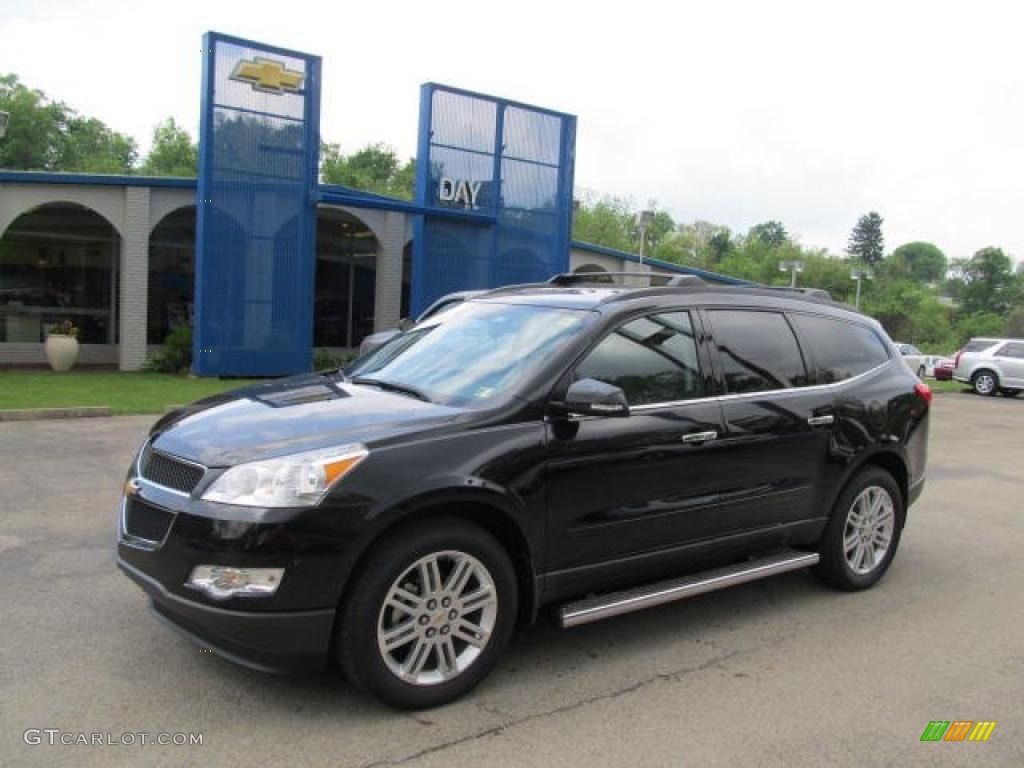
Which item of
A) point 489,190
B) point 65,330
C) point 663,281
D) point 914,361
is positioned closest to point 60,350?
point 65,330

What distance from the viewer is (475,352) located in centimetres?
442

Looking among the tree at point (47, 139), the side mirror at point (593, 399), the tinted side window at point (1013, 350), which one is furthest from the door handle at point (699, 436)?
the tree at point (47, 139)

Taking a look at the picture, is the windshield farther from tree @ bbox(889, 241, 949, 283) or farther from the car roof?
tree @ bbox(889, 241, 949, 283)

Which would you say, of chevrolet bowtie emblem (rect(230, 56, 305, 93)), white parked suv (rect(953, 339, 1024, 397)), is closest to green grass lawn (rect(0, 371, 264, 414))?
chevrolet bowtie emblem (rect(230, 56, 305, 93))

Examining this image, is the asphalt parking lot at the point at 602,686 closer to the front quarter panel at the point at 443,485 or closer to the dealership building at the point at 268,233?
the front quarter panel at the point at 443,485

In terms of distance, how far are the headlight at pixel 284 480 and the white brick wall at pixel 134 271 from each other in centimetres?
1638

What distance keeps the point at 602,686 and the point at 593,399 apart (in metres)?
1.27

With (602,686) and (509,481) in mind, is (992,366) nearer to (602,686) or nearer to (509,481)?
(602,686)

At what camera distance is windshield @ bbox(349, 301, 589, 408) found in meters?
4.05

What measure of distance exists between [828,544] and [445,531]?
2718 mm

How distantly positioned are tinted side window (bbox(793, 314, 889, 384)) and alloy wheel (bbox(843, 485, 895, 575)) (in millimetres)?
738

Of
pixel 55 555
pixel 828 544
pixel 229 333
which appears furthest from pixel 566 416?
pixel 229 333

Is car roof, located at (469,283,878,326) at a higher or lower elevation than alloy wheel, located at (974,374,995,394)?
higher

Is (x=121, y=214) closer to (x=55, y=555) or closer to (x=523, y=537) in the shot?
(x=55, y=555)
